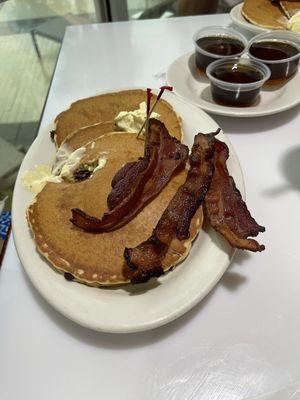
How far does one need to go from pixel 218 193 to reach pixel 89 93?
1007 millimetres

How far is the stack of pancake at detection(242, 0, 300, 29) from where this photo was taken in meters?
1.93

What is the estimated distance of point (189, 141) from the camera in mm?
1365

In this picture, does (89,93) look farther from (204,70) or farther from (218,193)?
(218,193)

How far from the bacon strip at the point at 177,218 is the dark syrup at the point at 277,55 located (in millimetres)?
717

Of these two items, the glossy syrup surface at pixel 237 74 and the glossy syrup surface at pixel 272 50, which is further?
the glossy syrup surface at pixel 272 50

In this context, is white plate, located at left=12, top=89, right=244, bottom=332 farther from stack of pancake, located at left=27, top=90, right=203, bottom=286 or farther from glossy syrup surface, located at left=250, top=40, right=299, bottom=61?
glossy syrup surface, located at left=250, top=40, right=299, bottom=61

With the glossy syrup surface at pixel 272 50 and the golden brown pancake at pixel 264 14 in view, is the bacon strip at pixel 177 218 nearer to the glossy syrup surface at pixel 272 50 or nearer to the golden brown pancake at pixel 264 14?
the glossy syrup surface at pixel 272 50

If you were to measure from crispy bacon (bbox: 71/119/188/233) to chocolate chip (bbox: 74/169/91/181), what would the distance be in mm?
130

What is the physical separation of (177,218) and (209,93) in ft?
3.03

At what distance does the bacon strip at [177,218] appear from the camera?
0.91 metres

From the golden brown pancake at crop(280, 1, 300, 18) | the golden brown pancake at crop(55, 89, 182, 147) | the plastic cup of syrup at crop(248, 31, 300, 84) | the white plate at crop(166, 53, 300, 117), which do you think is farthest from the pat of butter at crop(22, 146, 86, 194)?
the golden brown pancake at crop(280, 1, 300, 18)

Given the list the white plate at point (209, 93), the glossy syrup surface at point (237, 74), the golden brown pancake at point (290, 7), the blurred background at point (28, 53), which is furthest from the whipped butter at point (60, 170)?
the golden brown pancake at point (290, 7)

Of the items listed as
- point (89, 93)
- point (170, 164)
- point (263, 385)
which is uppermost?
point (170, 164)

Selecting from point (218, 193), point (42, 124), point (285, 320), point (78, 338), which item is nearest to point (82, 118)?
point (42, 124)
